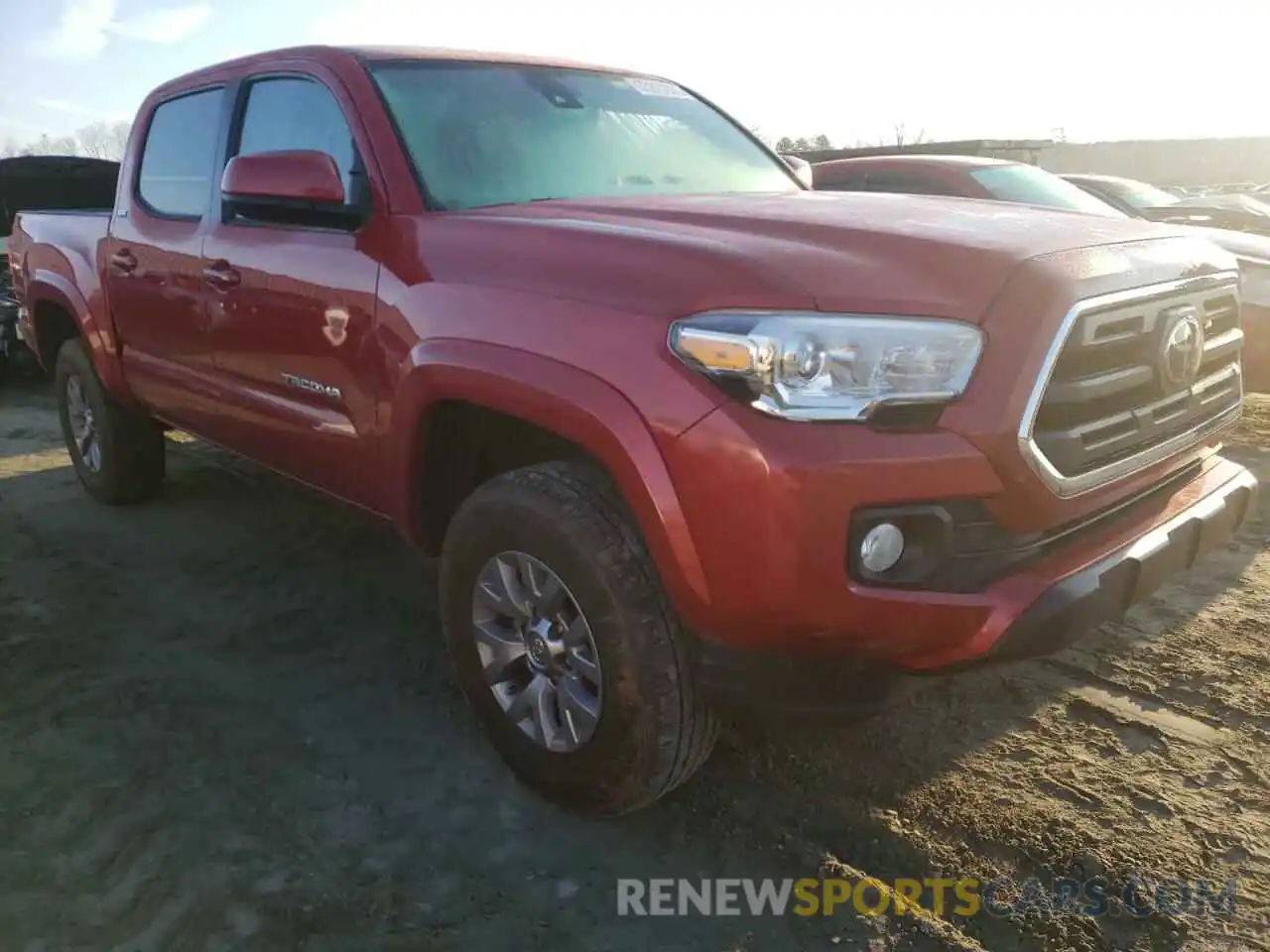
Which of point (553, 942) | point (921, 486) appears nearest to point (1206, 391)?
point (921, 486)

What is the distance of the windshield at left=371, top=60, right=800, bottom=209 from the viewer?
119 inches

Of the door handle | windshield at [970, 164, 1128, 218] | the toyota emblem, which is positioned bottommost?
the door handle

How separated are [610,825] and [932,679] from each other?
926mm

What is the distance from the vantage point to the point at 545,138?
3.22 m

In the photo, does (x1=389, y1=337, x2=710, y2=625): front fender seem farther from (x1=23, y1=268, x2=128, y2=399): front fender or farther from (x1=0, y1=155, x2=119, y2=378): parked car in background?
(x1=0, y1=155, x2=119, y2=378): parked car in background

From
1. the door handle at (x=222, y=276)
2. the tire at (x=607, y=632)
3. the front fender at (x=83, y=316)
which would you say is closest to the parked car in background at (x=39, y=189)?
→ the front fender at (x=83, y=316)

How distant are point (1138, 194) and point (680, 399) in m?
8.70

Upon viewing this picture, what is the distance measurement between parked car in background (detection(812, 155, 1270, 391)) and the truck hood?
3452mm

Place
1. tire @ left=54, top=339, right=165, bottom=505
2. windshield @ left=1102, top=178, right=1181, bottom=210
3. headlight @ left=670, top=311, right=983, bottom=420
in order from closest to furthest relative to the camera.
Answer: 1. headlight @ left=670, top=311, right=983, bottom=420
2. tire @ left=54, top=339, right=165, bottom=505
3. windshield @ left=1102, top=178, right=1181, bottom=210

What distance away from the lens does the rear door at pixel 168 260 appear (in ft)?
12.6

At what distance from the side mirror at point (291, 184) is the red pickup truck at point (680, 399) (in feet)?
0.04

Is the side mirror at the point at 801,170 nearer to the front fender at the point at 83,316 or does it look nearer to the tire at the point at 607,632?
the tire at the point at 607,632

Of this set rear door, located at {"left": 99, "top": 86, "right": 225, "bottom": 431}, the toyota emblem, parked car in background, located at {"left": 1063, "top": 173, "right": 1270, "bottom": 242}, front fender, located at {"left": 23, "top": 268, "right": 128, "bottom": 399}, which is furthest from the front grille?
parked car in background, located at {"left": 1063, "top": 173, "right": 1270, "bottom": 242}

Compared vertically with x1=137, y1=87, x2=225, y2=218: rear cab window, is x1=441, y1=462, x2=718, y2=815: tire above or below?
below
